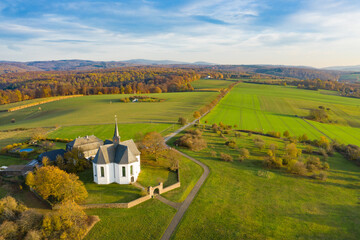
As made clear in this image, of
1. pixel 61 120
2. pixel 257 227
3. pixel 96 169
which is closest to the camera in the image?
pixel 257 227

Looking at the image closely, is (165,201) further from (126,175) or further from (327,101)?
(327,101)

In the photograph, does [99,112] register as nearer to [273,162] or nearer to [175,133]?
[175,133]

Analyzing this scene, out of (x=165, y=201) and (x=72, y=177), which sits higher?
(x=72, y=177)

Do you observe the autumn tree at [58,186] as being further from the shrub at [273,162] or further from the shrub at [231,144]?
the shrub at [231,144]

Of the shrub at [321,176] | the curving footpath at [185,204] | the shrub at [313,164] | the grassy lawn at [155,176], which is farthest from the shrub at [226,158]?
the shrub at [321,176]

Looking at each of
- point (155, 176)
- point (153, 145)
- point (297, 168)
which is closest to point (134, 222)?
point (155, 176)

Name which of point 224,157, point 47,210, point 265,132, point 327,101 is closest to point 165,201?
point 47,210
